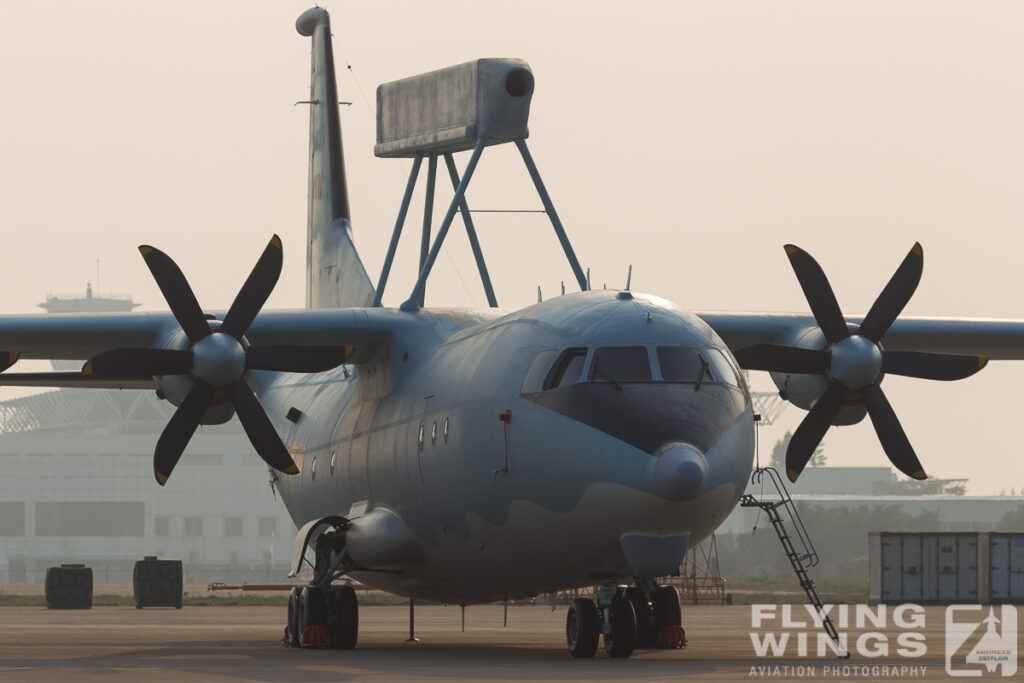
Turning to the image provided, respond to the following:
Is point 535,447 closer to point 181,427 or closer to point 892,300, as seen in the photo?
point 181,427

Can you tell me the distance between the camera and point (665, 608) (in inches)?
964

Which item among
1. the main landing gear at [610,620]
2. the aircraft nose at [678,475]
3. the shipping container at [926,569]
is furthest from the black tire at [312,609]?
the shipping container at [926,569]

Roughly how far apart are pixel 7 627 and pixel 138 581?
12932 millimetres

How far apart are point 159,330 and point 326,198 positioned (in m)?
9.05

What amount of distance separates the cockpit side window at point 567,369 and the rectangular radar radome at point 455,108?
8540 millimetres

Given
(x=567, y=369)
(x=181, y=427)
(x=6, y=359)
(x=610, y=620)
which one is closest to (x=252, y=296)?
(x=181, y=427)

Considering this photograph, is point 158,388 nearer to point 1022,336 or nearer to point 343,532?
point 343,532

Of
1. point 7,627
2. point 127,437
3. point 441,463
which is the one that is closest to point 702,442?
point 441,463

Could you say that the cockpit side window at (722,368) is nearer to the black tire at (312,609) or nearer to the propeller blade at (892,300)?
the propeller blade at (892,300)

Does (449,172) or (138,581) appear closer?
(449,172)

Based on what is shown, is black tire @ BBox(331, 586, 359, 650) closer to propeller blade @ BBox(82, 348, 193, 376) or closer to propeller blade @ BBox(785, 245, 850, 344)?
propeller blade @ BBox(82, 348, 193, 376)

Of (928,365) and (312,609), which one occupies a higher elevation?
(928,365)

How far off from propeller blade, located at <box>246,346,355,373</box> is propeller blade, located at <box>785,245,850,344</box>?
704cm

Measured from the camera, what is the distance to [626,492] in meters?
20.5
